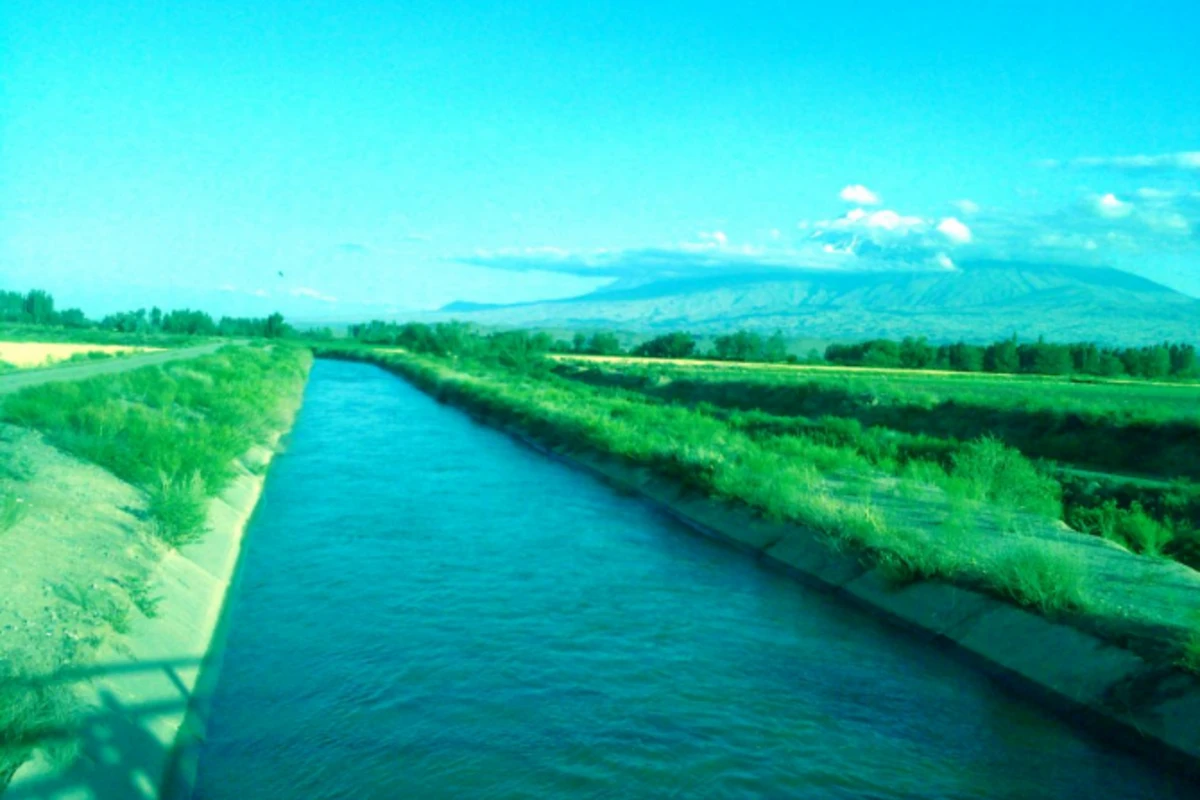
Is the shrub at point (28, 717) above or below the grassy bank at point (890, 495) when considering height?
above

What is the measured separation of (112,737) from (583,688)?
4693 mm

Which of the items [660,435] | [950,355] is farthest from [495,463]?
[950,355]

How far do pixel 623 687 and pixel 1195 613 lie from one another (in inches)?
260

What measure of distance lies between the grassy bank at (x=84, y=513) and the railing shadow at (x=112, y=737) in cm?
14

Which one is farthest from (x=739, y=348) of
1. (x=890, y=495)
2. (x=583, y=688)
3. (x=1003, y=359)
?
(x=583, y=688)

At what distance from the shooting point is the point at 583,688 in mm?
10609

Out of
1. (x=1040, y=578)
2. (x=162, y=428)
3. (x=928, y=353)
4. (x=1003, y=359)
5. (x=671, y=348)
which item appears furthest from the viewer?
(x=671, y=348)

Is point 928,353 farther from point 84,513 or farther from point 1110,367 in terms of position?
point 84,513

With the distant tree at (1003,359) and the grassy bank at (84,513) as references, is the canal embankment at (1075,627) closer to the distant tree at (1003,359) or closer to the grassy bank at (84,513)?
the grassy bank at (84,513)

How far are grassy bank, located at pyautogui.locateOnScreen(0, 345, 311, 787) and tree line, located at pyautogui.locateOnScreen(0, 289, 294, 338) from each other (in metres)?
147

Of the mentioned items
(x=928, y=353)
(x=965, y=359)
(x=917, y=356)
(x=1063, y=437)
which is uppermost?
(x=928, y=353)

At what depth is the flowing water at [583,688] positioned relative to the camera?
859cm

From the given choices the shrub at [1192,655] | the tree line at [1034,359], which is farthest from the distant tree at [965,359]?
the shrub at [1192,655]

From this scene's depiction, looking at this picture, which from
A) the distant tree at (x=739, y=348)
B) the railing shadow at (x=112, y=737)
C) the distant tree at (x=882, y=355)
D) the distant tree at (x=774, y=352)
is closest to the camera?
the railing shadow at (x=112, y=737)
